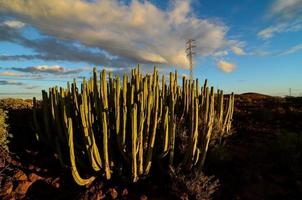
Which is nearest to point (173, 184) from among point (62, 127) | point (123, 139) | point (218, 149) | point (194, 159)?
point (194, 159)

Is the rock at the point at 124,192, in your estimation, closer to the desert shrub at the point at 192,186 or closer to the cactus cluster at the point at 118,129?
the cactus cluster at the point at 118,129

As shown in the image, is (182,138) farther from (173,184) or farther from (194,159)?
(173,184)

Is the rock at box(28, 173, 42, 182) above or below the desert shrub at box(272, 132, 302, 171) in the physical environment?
below

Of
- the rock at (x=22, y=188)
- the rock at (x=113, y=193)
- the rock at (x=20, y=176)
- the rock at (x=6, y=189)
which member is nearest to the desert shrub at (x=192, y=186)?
the rock at (x=113, y=193)

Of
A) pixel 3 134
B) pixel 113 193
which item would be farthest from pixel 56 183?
pixel 3 134

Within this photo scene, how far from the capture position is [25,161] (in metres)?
5.49

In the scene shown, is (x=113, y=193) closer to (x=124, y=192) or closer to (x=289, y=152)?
(x=124, y=192)

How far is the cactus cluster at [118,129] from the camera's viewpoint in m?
4.48

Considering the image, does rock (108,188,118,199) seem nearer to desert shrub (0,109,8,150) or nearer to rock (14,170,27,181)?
rock (14,170,27,181)

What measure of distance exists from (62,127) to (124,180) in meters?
2.00

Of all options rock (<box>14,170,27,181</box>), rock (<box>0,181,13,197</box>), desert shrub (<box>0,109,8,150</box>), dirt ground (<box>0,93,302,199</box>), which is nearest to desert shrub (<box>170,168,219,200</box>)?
dirt ground (<box>0,93,302,199</box>)

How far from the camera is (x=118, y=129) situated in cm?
463

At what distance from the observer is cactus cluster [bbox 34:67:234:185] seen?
448 centimetres

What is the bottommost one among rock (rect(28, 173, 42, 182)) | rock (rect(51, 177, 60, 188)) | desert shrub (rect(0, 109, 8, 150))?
rock (rect(51, 177, 60, 188))
